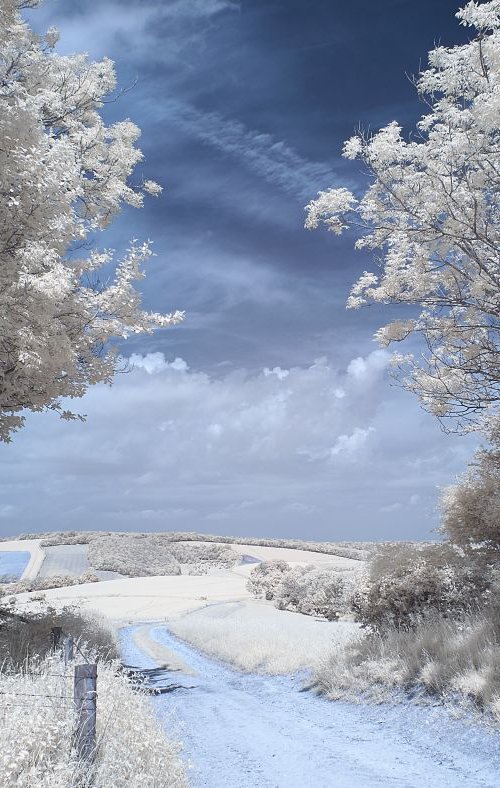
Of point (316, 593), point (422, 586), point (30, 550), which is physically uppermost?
point (30, 550)

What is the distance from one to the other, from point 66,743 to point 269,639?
12079 millimetres

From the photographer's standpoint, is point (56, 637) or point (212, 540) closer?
point (56, 637)

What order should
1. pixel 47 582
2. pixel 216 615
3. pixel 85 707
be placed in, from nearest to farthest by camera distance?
1. pixel 85 707
2. pixel 216 615
3. pixel 47 582

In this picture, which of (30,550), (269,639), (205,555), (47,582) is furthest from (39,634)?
(205,555)

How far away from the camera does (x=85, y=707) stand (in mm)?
6316

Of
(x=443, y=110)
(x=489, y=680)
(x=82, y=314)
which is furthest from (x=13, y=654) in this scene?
(x=443, y=110)

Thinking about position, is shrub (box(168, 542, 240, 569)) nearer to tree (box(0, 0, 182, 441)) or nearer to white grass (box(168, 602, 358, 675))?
white grass (box(168, 602, 358, 675))

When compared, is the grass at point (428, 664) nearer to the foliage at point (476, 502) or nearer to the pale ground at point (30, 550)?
the foliage at point (476, 502)

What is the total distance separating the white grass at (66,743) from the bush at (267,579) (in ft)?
91.8

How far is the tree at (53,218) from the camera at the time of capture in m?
9.73

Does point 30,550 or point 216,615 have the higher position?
point 30,550

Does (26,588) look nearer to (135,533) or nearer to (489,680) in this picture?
(135,533)

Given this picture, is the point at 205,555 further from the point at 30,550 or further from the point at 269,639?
Result: the point at 269,639

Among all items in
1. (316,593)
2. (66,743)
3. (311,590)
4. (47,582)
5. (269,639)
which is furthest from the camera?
(47,582)
